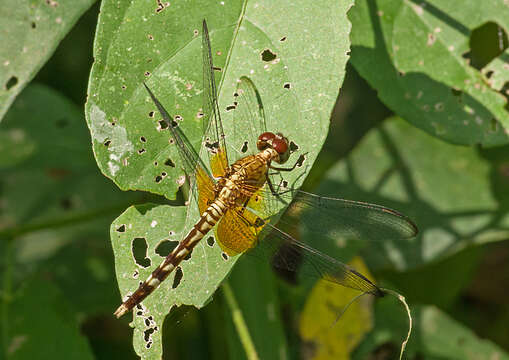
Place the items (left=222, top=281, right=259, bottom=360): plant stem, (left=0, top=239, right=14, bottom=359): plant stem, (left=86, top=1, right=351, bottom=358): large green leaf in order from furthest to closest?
(left=0, top=239, right=14, bottom=359): plant stem < (left=222, top=281, right=259, bottom=360): plant stem < (left=86, top=1, right=351, bottom=358): large green leaf

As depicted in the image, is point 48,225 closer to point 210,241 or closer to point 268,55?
point 210,241

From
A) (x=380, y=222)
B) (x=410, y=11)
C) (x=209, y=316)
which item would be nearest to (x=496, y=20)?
(x=410, y=11)

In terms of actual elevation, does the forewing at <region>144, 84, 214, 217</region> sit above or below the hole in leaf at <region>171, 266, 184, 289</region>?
above

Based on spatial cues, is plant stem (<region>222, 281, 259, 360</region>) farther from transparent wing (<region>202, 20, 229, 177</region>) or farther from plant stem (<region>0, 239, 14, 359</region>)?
plant stem (<region>0, 239, 14, 359</region>)

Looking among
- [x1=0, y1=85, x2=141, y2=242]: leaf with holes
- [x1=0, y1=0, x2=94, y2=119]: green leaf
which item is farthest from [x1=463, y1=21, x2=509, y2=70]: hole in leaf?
[x1=0, y1=85, x2=141, y2=242]: leaf with holes

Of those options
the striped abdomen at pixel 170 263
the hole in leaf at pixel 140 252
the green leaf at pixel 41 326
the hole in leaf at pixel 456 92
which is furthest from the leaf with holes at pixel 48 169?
the hole in leaf at pixel 456 92

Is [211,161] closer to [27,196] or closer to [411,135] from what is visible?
[411,135]

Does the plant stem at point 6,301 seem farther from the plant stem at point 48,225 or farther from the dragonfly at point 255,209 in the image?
the dragonfly at point 255,209
